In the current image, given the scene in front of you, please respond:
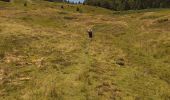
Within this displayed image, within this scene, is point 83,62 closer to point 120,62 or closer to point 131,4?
point 120,62

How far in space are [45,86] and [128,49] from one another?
20.9 meters

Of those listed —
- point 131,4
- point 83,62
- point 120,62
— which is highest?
point 131,4

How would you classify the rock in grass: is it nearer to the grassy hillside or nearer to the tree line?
the grassy hillside

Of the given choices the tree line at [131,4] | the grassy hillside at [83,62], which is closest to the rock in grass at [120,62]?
the grassy hillside at [83,62]

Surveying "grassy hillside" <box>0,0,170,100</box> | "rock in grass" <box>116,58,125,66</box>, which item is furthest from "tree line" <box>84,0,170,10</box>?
"rock in grass" <box>116,58,125,66</box>

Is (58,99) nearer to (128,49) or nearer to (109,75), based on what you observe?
(109,75)

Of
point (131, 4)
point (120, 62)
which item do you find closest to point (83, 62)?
point (120, 62)

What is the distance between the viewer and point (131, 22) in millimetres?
79562

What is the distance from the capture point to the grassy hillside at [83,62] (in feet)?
105

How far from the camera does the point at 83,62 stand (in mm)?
41375

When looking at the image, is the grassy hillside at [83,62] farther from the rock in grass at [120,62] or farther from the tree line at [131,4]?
the tree line at [131,4]

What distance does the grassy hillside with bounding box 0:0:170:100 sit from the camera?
1257 inches

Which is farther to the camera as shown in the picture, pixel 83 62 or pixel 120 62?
pixel 120 62

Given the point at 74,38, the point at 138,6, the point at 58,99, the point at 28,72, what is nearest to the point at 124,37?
the point at 74,38
